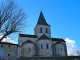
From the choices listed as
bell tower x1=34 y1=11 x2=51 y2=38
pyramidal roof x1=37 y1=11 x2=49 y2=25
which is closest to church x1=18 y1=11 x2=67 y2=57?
bell tower x1=34 y1=11 x2=51 y2=38

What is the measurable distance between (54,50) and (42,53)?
212 inches

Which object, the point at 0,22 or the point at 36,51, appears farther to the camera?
the point at 36,51

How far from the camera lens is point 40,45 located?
38.9m

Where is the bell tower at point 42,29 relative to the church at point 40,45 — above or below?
above

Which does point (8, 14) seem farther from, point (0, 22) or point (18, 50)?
point (18, 50)

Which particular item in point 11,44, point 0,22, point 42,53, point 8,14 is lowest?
point 42,53

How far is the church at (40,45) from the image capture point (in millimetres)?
38250

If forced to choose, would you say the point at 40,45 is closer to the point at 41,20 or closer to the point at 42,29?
the point at 42,29

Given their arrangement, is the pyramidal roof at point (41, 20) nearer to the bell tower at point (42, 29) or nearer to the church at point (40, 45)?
the bell tower at point (42, 29)

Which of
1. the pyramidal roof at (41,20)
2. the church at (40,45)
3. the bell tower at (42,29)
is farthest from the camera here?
the pyramidal roof at (41,20)

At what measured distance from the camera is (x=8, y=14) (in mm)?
17375

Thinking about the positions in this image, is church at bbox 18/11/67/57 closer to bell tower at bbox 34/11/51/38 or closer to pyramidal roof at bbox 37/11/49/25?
bell tower at bbox 34/11/51/38

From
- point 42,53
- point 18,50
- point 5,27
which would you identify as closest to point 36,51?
point 42,53

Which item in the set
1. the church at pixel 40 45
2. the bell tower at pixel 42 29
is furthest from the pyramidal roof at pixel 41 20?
the church at pixel 40 45
